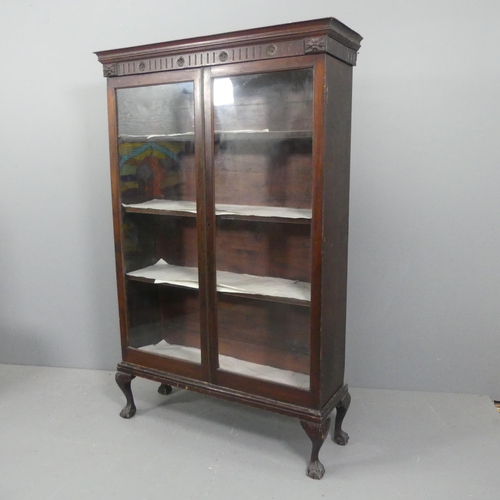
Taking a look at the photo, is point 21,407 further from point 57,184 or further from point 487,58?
point 487,58

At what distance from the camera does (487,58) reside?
225 cm

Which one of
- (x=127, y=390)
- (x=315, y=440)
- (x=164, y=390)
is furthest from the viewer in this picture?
(x=164, y=390)

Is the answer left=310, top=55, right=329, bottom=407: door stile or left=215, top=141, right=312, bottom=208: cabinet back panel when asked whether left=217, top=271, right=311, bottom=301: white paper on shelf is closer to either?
left=310, top=55, right=329, bottom=407: door stile

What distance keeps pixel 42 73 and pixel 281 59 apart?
160cm

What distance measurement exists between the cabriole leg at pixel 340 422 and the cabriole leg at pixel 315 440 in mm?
214

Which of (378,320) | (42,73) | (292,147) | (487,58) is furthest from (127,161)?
(487,58)

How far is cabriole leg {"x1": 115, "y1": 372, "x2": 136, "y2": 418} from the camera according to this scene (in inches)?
94.7

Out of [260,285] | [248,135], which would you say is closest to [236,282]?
[260,285]

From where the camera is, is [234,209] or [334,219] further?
[234,209]

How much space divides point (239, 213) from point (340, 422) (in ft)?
3.27

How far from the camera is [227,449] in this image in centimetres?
217

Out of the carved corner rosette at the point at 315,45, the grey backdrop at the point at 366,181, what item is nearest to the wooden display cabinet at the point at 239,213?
the carved corner rosette at the point at 315,45

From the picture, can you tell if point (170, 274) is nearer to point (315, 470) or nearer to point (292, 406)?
point (292, 406)

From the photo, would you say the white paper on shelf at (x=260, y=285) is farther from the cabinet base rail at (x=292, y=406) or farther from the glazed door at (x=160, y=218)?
the cabinet base rail at (x=292, y=406)
